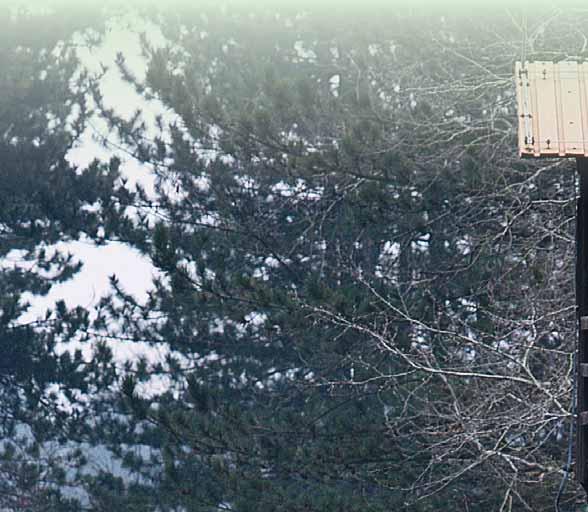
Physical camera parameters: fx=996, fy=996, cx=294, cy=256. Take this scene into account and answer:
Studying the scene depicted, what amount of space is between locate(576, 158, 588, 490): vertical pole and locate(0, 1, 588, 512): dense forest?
2.12 m

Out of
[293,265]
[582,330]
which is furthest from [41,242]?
[582,330]

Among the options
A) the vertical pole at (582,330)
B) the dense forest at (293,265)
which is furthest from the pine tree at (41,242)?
the vertical pole at (582,330)

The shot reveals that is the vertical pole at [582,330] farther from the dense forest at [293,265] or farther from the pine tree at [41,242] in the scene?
the pine tree at [41,242]

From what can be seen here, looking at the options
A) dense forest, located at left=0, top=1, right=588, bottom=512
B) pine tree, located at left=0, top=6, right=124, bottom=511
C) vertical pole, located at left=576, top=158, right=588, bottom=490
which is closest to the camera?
vertical pole, located at left=576, top=158, right=588, bottom=490

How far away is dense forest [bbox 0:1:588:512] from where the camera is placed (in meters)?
7.66

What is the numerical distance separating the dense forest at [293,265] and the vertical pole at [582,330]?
212 cm

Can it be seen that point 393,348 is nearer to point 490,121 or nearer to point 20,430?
point 490,121

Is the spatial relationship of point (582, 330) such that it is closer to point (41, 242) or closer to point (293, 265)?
point (293, 265)

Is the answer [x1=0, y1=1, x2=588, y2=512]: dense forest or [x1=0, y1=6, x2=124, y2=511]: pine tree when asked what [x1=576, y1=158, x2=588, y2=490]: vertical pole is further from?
[x1=0, y1=6, x2=124, y2=511]: pine tree

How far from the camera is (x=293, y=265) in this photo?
34.3 ft

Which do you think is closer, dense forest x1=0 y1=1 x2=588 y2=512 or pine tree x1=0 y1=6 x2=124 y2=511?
dense forest x1=0 y1=1 x2=588 y2=512

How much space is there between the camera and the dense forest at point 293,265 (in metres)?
7.66

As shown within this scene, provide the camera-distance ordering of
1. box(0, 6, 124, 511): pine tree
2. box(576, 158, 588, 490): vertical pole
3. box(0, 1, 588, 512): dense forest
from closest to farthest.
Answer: box(576, 158, 588, 490): vertical pole, box(0, 1, 588, 512): dense forest, box(0, 6, 124, 511): pine tree

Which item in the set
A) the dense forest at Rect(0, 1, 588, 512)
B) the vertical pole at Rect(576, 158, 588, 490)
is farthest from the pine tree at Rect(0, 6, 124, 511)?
the vertical pole at Rect(576, 158, 588, 490)
